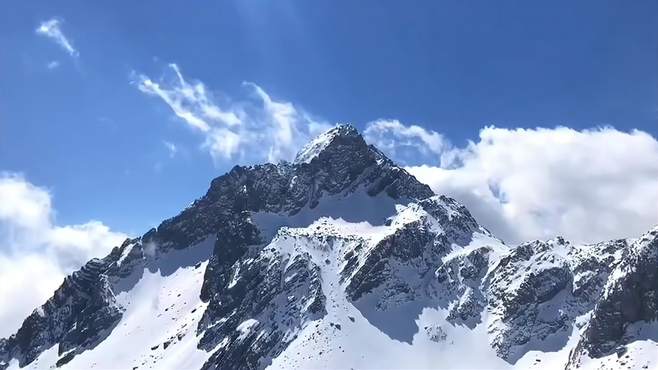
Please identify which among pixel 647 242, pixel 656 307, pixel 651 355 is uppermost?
pixel 647 242

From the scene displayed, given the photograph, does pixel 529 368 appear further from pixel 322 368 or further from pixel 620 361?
pixel 322 368

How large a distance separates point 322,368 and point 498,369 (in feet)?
155

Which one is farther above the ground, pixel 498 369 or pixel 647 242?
pixel 647 242

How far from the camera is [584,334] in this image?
586ft

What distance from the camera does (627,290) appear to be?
175m

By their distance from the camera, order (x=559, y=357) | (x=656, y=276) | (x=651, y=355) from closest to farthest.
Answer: (x=651, y=355) < (x=656, y=276) < (x=559, y=357)

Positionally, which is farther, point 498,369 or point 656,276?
point 498,369

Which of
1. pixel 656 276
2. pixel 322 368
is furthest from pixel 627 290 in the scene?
pixel 322 368

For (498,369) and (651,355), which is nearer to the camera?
(651,355)

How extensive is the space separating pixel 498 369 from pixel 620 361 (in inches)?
1637

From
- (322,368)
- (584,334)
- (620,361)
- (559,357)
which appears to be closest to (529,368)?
(559,357)

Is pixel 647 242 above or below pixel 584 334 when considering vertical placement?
above

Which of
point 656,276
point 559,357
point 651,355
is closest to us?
point 651,355

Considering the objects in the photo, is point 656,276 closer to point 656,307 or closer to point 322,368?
point 656,307
